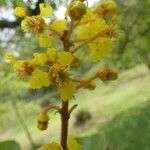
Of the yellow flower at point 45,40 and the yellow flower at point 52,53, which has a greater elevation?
the yellow flower at point 45,40

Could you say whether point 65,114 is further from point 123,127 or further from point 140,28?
point 123,127

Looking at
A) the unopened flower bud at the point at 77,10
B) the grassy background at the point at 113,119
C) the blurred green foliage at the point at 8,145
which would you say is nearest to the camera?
the unopened flower bud at the point at 77,10

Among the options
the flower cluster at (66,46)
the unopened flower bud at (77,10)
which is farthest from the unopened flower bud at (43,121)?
the unopened flower bud at (77,10)

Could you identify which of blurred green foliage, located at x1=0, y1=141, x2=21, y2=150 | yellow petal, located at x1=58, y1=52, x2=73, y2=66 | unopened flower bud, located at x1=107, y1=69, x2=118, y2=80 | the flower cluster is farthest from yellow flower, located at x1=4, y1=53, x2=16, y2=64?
blurred green foliage, located at x1=0, y1=141, x2=21, y2=150

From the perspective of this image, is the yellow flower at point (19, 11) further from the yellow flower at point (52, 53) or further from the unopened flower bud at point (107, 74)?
the unopened flower bud at point (107, 74)

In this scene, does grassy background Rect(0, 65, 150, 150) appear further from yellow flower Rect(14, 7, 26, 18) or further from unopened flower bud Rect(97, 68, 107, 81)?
yellow flower Rect(14, 7, 26, 18)

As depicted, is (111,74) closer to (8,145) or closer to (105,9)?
(105,9)

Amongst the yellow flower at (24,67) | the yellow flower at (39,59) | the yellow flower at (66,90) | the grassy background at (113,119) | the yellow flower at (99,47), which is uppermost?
the grassy background at (113,119)
